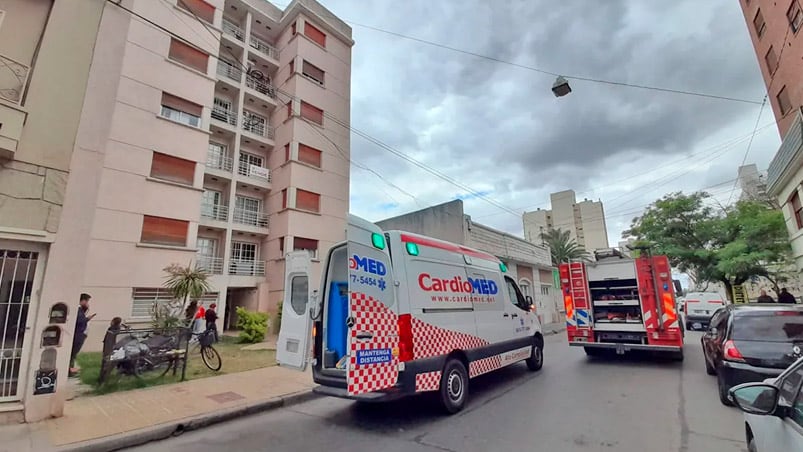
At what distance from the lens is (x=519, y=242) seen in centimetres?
2039

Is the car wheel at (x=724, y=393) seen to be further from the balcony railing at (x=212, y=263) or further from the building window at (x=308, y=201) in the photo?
the balcony railing at (x=212, y=263)

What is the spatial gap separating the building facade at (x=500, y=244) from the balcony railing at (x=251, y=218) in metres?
7.14

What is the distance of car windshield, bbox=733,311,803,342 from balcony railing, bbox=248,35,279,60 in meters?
25.4

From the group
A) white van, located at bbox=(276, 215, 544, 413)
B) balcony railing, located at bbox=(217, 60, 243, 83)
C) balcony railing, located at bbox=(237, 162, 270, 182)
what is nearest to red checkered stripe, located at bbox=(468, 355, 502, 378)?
white van, located at bbox=(276, 215, 544, 413)

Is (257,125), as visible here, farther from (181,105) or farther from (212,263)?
(212,263)

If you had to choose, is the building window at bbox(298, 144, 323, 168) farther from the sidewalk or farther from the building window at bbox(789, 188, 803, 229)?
the building window at bbox(789, 188, 803, 229)

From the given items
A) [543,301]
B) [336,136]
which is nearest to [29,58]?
[336,136]

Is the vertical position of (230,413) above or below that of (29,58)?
below

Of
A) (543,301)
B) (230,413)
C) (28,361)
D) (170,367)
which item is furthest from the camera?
(543,301)

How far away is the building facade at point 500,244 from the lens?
658 inches

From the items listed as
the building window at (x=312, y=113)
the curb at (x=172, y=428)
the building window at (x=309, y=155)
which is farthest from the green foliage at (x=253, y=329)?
the building window at (x=312, y=113)

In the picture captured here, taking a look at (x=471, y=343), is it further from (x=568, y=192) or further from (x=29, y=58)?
(x=568, y=192)

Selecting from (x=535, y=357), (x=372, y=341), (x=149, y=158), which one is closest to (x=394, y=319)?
(x=372, y=341)

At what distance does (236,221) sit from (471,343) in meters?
17.7
